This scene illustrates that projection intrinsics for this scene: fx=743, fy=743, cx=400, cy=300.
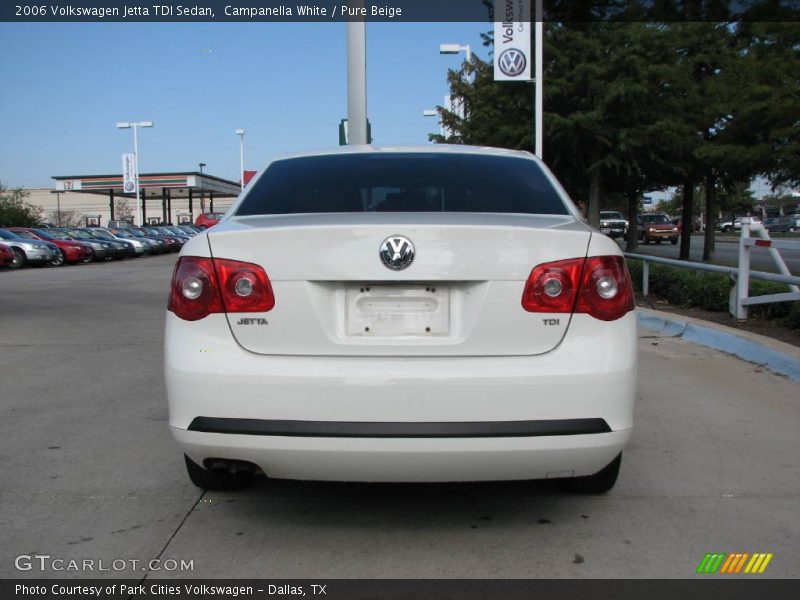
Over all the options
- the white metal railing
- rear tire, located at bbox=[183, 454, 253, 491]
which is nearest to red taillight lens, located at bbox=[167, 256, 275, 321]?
rear tire, located at bbox=[183, 454, 253, 491]

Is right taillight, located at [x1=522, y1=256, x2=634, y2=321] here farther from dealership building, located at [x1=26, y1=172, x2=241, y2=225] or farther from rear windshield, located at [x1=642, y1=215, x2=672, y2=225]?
dealership building, located at [x1=26, y1=172, x2=241, y2=225]

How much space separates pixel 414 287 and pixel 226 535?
1.46 meters

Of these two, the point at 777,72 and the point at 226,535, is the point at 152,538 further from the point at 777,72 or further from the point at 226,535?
the point at 777,72

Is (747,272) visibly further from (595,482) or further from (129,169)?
(129,169)

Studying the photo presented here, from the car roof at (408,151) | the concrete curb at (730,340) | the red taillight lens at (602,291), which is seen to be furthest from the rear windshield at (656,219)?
the red taillight lens at (602,291)

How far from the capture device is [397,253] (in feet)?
9.60

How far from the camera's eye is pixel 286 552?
3193 mm

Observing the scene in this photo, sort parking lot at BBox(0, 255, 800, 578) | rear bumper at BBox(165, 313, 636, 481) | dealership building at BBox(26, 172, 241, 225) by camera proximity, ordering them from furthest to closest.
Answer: dealership building at BBox(26, 172, 241, 225)
parking lot at BBox(0, 255, 800, 578)
rear bumper at BBox(165, 313, 636, 481)

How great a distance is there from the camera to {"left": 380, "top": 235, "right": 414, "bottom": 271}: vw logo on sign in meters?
2.92

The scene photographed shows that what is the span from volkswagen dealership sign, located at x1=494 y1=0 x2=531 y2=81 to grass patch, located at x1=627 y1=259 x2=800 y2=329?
494 cm

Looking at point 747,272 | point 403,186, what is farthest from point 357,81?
point 403,186
